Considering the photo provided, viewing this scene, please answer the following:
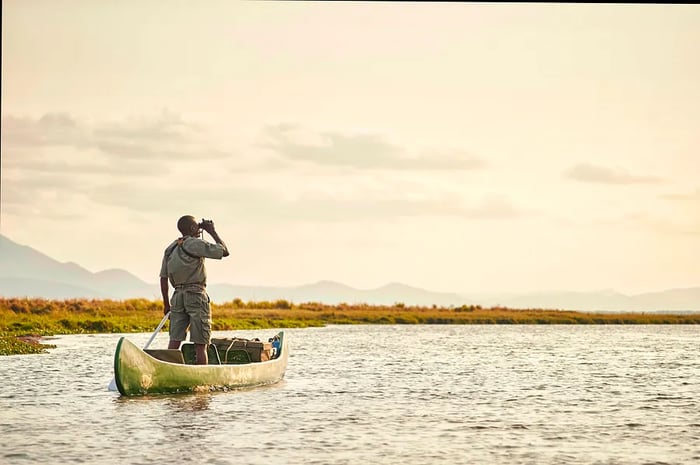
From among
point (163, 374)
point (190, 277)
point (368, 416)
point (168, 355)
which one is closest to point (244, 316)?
point (168, 355)

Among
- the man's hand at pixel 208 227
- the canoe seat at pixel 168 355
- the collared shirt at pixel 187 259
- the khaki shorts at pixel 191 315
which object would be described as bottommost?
the canoe seat at pixel 168 355

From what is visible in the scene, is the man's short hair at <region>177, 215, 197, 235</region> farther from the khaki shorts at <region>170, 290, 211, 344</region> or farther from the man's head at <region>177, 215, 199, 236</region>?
the khaki shorts at <region>170, 290, 211, 344</region>

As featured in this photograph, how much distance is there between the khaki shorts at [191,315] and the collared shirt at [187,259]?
0.23m

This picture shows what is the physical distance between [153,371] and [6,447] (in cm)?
443

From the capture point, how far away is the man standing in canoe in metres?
16.9

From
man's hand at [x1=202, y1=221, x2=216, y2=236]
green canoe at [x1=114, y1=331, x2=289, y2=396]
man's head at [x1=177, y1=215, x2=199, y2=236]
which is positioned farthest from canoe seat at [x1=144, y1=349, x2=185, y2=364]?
man's hand at [x1=202, y1=221, x2=216, y2=236]

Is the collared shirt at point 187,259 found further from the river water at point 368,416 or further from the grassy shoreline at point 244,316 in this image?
the grassy shoreline at point 244,316

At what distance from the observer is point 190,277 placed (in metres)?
17.2

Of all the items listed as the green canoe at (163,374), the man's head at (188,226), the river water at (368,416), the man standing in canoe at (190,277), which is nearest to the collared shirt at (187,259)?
the man standing in canoe at (190,277)

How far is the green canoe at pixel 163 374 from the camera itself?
16930 mm

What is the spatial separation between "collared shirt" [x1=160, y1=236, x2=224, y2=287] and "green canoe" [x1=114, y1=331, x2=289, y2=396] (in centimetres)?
138

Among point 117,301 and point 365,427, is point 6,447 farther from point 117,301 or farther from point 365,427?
point 117,301

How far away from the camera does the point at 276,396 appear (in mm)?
18984

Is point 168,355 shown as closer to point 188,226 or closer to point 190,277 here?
point 190,277
